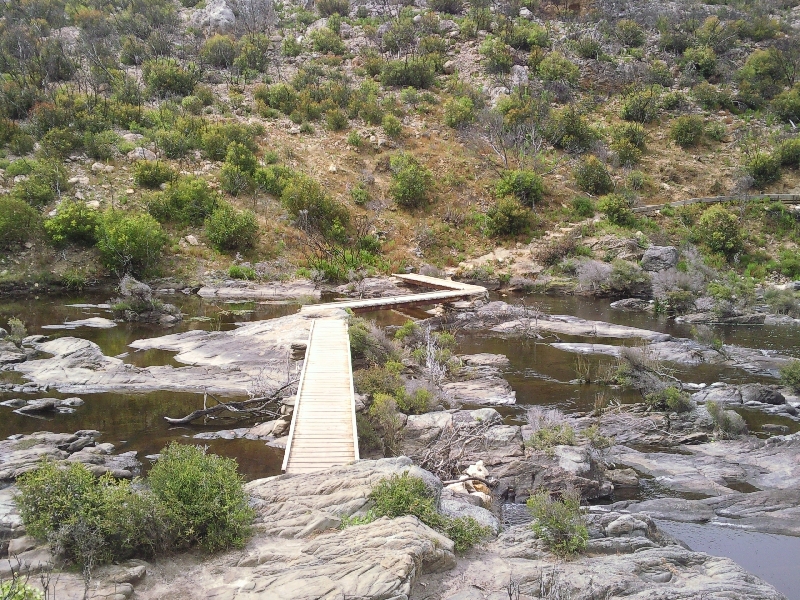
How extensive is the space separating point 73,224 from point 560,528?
105ft

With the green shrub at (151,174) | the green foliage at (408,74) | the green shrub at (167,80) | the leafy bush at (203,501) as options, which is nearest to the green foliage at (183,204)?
the green shrub at (151,174)

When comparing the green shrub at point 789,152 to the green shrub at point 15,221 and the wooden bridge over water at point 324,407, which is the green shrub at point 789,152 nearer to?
the wooden bridge over water at point 324,407

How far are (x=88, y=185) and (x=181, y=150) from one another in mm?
6989

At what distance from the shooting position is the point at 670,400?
16.2 m

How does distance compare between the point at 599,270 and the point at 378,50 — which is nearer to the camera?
the point at 599,270

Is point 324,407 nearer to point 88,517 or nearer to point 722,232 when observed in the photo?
point 88,517

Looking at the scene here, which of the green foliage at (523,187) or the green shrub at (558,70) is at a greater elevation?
the green shrub at (558,70)

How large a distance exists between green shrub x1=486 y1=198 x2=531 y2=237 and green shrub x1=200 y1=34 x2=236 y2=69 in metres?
31.7

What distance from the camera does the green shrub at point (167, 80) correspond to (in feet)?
159

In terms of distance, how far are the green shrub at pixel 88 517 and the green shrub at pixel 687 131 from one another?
48727mm

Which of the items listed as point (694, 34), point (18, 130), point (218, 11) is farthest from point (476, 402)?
point (218, 11)

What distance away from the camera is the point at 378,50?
6025 cm

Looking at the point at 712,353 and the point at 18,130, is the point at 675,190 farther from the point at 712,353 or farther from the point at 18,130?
the point at 18,130

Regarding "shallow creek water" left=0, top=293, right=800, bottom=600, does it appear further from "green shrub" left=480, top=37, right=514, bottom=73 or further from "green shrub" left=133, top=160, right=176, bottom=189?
"green shrub" left=480, top=37, right=514, bottom=73
